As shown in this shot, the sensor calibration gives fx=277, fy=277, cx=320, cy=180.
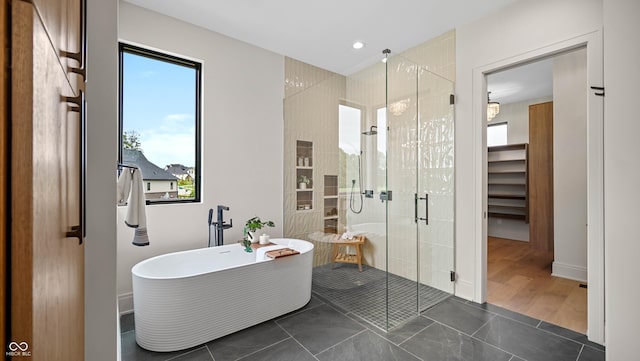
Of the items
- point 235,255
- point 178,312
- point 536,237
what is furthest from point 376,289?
point 536,237

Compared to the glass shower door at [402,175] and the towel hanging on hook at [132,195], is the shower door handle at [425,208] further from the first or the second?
the towel hanging on hook at [132,195]

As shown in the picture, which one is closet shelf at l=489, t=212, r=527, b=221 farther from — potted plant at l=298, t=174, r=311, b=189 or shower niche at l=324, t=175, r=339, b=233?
potted plant at l=298, t=174, r=311, b=189

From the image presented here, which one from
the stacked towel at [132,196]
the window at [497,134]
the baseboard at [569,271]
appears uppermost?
the window at [497,134]

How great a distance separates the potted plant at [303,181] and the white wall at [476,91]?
1.81 m

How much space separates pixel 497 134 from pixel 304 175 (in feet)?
16.0

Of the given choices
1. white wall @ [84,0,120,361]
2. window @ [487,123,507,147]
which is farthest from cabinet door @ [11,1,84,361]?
window @ [487,123,507,147]

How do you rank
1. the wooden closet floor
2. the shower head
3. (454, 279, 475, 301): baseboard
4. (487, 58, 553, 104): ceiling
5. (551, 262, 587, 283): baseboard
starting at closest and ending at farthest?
the wooden closet floor
(454, 279, 475, 301): baseboard
the shower head
(551, 262, 587, 283): baseboard
(487, 58, 553, 104): ceiling

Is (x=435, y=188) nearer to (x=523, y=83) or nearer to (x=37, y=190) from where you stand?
(x=523, y=83)

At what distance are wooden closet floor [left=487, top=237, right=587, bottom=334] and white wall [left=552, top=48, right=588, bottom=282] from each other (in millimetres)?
332

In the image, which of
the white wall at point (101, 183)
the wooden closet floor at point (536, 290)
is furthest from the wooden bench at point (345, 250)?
the white wall at point (101, 183)

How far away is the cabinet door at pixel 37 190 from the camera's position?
37cm

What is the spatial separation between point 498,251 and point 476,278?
2.61 meters

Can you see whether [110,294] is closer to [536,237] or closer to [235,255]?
[235,255]

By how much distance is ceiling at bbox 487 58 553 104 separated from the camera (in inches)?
161
